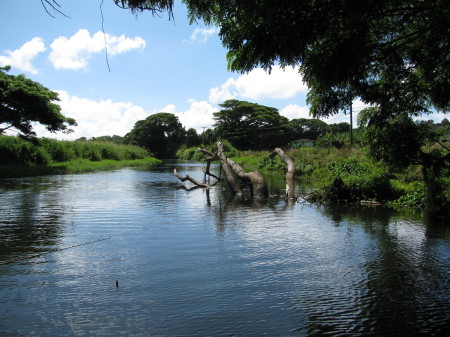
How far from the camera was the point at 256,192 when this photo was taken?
58.7 ft

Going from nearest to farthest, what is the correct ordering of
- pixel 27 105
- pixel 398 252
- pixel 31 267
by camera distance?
pixel 31 267 < pixel 398 252 < pixel 27 105

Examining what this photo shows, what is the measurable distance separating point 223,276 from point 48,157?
1316 inches

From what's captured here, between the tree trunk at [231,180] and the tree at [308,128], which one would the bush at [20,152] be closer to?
the tree trunk at [231,180]

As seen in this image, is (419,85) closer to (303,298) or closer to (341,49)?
(341,49)

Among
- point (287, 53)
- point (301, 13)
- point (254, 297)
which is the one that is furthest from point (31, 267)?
point (301, 13)

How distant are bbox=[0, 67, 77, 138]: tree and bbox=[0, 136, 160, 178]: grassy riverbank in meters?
1.98

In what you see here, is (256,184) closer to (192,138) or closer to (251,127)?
(251,127)

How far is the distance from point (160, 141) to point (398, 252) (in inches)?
3411

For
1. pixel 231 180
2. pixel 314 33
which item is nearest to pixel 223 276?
pixel 314 33

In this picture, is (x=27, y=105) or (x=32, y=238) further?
(x=27, y=105)

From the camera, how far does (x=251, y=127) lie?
72688mm

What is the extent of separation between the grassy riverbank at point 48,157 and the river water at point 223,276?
65.0 ft

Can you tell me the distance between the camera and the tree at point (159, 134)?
Answer: 8750 cm

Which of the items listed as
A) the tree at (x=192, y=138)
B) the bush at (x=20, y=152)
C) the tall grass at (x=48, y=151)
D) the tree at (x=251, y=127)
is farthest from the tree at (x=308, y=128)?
the bush at (x=20, y=152)
